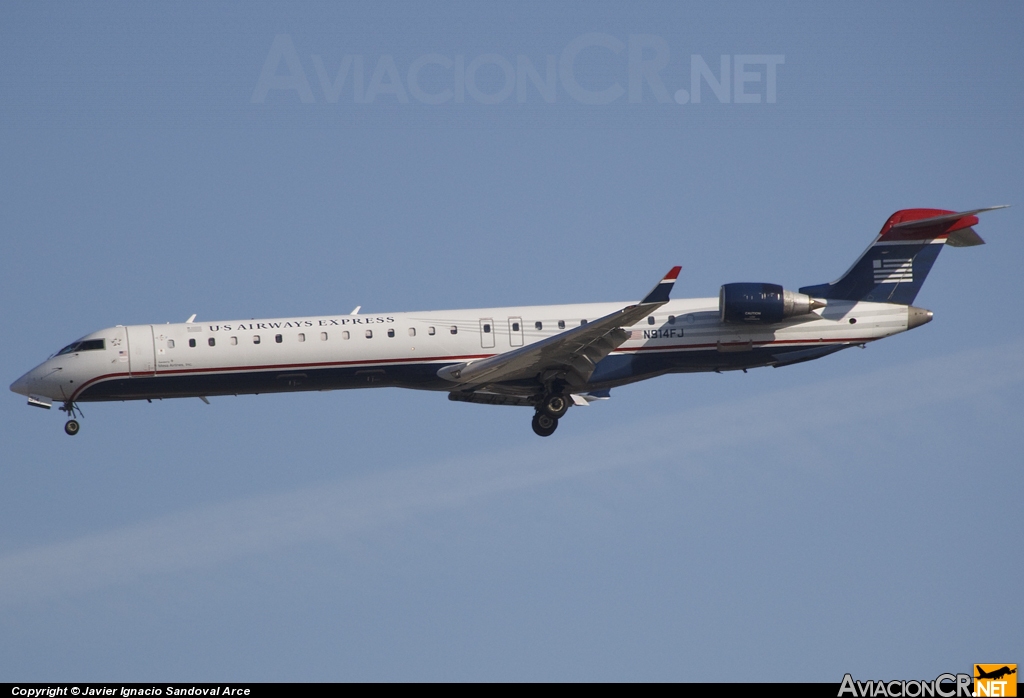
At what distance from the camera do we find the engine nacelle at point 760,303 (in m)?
32.7

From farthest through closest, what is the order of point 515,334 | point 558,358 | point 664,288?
point 515,334 < point 558,358 < point 664,288

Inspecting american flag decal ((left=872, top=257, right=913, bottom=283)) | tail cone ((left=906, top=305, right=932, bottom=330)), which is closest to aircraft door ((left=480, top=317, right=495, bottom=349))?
american flag decal ((left=872, top=257, right=913, bottom=283))

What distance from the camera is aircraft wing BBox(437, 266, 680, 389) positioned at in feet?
102

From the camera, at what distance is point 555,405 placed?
33562 millimetres

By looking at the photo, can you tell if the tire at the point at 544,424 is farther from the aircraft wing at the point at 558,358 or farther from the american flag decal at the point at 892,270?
the american flag decal at the point at 892,270

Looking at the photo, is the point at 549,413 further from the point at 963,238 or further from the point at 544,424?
the point at 963,238

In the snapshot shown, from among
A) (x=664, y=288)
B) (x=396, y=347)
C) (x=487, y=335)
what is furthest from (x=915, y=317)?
(x=396, y=347)

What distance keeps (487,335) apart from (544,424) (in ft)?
8.96

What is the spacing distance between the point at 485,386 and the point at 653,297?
5.92 meters

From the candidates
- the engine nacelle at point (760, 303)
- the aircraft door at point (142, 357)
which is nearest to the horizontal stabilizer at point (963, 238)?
the engine nacelle at point (760, 303)

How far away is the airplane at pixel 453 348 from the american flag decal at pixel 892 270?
608 mm

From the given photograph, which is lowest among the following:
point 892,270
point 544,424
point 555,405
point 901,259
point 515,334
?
point 544,424

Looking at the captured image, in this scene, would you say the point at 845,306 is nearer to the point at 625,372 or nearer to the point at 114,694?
the point at 625,372

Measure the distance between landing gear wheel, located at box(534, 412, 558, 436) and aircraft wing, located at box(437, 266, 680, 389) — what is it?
1.07 meters
